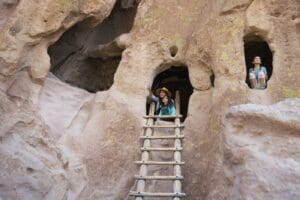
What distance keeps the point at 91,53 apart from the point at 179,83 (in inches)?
A: 67.6

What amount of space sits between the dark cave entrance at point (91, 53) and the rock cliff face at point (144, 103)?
2.95ft

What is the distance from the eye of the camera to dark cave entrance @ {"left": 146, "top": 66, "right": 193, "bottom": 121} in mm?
6770

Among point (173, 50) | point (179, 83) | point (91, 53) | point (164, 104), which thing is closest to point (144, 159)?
point (164, 104)

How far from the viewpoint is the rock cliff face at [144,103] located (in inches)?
120

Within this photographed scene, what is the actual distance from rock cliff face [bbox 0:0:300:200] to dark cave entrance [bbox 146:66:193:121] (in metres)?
1.65

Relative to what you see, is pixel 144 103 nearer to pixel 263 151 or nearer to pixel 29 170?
pixel 29 170

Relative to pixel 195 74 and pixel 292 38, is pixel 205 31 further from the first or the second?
pixel 292 38

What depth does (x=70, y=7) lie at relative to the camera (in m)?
4.37

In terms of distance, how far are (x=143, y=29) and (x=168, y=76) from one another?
73.4 inches

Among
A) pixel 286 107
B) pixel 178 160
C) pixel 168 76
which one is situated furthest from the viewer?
pixel 168 76

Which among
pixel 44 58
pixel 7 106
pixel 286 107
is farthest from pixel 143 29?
pixel 286 107

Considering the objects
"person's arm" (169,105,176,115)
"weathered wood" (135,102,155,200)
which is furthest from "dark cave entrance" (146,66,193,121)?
"weathered wood" (135,102,155,200)

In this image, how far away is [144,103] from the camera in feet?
15.4

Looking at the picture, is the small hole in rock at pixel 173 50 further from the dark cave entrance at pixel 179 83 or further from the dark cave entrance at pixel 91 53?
the dark cave entrance at pixel 179 83
